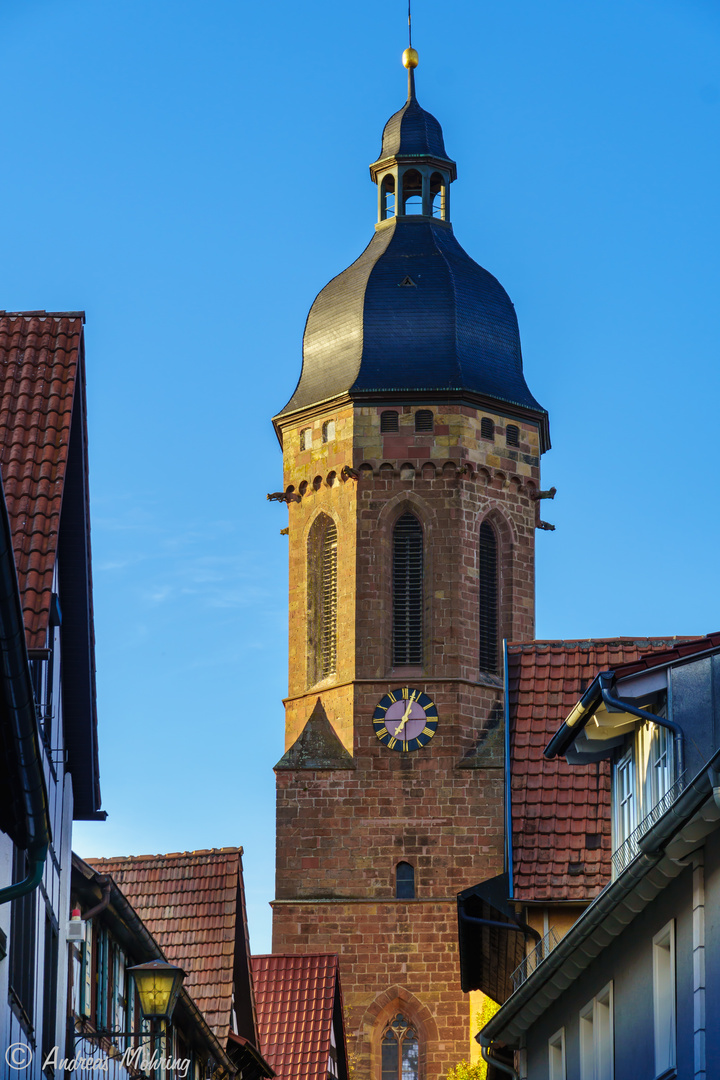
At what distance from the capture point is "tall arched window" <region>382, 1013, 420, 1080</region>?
43.2m

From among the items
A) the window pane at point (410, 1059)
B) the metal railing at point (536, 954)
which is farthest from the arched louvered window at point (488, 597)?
the metal railing at point (536, 954)

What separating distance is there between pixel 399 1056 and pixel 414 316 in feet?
49.0

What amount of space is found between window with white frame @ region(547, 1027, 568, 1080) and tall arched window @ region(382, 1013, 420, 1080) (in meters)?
26.2

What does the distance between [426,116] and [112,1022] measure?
35.9m

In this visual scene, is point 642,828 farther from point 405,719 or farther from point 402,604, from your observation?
point 402,604

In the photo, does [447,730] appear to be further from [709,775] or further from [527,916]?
[709,775]

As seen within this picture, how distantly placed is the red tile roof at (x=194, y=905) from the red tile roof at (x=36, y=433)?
11.0 metres

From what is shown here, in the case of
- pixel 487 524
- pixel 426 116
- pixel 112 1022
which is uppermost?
pixel 426 116

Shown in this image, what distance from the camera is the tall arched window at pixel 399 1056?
43.2 meters

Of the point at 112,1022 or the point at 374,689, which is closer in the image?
the point at 112,1022

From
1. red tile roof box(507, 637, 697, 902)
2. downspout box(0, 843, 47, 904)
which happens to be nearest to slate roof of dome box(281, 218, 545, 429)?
red tile roof box(507, 637, 697, 902)

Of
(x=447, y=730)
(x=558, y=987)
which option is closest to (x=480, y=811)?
(x=447, y=730)

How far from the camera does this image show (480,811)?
44.8m

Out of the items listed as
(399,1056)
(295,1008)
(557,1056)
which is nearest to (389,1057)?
(399,1056)
